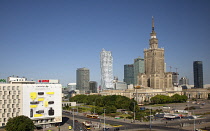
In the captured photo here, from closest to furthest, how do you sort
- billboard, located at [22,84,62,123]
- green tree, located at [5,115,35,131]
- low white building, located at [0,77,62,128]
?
green tree, located at [5,115,35,131], low white building, located at [0,77,62,128], billboard, located at [22,84,62,123]

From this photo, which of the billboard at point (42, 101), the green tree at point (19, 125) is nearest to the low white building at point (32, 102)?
the billboard at point (42, 101)

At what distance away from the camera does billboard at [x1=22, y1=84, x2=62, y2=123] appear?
11225cm

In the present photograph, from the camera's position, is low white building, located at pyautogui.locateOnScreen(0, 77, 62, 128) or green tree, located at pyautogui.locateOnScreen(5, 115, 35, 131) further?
low white building, located at pyautogui.locateOnScreen(0, 77, 62, 128)

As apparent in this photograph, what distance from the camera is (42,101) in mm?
116062

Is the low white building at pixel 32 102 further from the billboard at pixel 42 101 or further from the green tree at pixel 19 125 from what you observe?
the green tree at pixel 19 125

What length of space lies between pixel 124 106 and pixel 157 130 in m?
85.8

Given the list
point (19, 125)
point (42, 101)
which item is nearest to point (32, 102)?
point (42, 101)

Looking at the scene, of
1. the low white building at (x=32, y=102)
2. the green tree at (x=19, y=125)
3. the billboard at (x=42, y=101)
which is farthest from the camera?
the billboard at (x=42, y=101)

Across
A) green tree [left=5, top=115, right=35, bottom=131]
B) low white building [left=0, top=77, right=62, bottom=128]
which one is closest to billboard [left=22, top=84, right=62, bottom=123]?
low white building [left=0, top=77, right=62, bottom=128]

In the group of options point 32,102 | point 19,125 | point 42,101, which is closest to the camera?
point 19,125

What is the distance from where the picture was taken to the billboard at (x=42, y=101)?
11225 centimetres

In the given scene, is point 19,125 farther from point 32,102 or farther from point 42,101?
point 42,101

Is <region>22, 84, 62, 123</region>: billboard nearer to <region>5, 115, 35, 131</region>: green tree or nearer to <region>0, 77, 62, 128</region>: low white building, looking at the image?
<region>0, 77, 62, 128</region>: low white building

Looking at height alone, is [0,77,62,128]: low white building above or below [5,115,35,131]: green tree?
above
